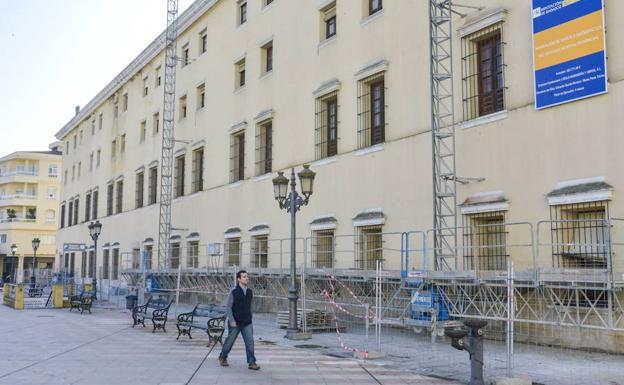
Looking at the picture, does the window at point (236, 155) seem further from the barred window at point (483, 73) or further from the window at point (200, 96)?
the barred window at point (483, 73)

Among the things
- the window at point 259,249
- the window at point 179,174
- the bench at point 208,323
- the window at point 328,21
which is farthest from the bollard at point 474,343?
the window at point 179,174

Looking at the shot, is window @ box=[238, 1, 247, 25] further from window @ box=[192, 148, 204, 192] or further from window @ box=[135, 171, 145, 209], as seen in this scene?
window @ box=[135, 171, 145, 209]

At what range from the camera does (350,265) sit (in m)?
19.8

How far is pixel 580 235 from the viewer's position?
13.6 m

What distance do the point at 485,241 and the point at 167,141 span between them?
21488 millimetres

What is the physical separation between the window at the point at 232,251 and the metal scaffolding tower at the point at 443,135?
1177cm

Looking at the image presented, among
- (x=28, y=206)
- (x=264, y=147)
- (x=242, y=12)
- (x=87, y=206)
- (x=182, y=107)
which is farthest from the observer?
(x=28, y=206)

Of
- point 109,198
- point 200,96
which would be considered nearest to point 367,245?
point 200,96

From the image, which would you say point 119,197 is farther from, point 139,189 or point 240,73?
point 240,73

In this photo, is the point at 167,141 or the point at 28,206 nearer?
the point at 167,141

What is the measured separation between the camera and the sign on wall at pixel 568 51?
13.5 metres

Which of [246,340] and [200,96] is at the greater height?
[200,96]

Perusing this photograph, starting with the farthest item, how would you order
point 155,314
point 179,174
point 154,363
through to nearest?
point 179,174, point 155,314, point 154,363

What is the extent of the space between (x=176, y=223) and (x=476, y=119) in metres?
19.3
